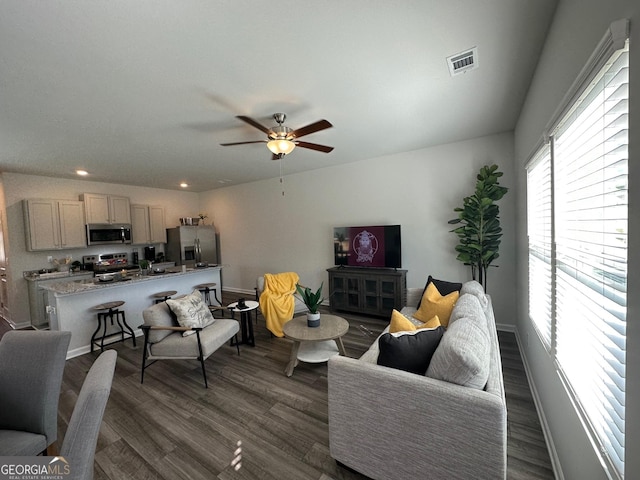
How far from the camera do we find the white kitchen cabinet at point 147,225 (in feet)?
18.9

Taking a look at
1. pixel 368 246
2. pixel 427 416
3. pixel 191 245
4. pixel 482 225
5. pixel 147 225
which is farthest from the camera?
pixel 191 245

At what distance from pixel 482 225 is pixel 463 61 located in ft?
6.98

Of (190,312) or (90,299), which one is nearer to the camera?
(190,312)

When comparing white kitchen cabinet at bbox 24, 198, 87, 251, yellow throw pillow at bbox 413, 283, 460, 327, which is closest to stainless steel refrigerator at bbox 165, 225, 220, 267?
white kitchen cabinet at bbox 24, 198, 87, 251

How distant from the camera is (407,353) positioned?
1.47m

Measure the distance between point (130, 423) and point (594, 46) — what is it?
3724mm

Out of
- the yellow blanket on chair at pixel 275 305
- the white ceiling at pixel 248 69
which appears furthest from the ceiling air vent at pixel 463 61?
the yellow blanket on chair at pixel 275 305

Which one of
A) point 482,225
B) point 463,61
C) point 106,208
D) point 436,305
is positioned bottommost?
point 436,305

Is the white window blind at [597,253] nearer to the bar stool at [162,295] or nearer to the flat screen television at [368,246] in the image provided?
the flat screen television at [368,246]

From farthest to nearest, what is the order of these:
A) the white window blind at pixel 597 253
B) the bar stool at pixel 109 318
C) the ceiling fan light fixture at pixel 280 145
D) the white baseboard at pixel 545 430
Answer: the bar stool at pixel 109 318
the ceiling fan light fixture at pixel 280 145
the white baseboard at pixel 545 430
the white window blind at pixel 597 253

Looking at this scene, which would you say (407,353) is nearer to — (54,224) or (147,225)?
(54,224)

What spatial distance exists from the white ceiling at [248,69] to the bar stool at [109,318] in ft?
7.16

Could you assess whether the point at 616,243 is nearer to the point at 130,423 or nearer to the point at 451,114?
the point at 451,114

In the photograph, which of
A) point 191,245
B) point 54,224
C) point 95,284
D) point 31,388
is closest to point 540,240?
point 31,388
